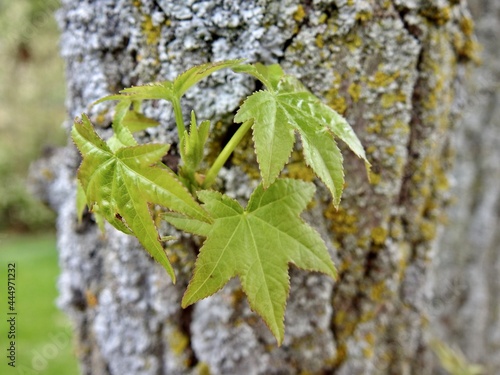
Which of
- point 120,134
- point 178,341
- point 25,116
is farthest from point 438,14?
point 25,116

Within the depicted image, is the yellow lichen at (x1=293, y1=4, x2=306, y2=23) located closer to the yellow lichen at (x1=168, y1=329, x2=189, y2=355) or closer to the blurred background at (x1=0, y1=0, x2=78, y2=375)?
the yellow lichen at (x1=168, y1=329, x2=189, y2=355)

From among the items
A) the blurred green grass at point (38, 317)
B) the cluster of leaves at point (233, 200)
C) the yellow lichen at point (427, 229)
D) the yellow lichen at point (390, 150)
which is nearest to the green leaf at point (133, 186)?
the cluster of leaves at point (233, 200)

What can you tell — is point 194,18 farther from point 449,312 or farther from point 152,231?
point 449,312

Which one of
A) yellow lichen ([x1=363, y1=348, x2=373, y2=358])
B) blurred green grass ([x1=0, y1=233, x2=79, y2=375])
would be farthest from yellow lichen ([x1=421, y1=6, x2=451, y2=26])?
blurred green grass ([x1=0, y1=233, x2=79, y2=375])

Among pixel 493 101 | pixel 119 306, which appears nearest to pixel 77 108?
pixel 119 306

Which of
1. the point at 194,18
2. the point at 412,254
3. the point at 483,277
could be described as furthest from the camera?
the point at 483,277

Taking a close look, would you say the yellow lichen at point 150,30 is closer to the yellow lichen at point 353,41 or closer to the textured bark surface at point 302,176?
the textured bark surface at point 302,176

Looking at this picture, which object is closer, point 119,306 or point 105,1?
point 105,1

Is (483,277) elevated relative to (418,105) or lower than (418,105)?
lower
